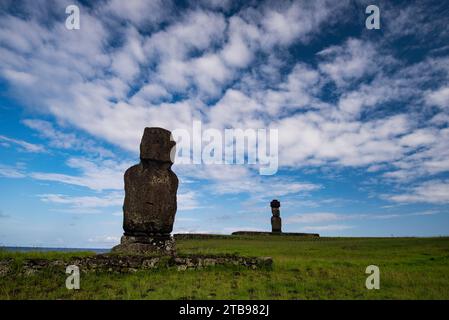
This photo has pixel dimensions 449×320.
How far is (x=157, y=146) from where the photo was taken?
59.7ft

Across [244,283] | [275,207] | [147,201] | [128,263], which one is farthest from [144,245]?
[275,207]

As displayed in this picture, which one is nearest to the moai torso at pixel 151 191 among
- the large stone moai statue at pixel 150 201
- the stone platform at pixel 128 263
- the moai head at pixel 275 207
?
the large stone moai statue at pixel 150 201

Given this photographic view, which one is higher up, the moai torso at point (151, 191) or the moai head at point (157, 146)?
the moai head at point (157, 146)

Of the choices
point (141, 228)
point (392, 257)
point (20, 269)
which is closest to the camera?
point (20, 269)

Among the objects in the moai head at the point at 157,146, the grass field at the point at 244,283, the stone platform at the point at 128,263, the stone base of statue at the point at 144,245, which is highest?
the moai head at the point at 157,146

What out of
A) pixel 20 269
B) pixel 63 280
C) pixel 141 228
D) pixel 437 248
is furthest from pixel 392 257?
pixel 20 269

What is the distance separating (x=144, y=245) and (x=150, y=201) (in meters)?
2.05

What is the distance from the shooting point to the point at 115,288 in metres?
11.8

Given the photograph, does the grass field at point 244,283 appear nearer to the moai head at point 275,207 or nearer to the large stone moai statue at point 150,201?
the large stone moai statue at point 150,201

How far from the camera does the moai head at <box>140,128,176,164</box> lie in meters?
18.0

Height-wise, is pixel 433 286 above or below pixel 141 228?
below

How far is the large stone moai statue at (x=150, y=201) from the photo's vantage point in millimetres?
17438
